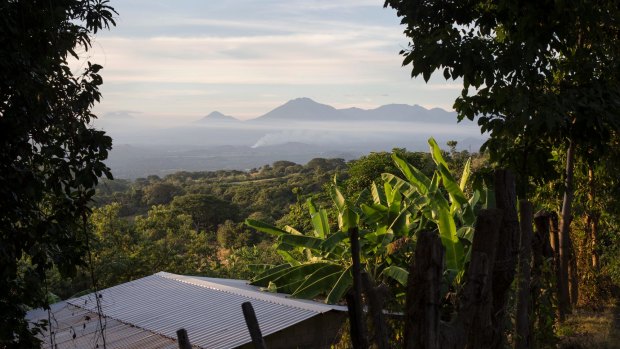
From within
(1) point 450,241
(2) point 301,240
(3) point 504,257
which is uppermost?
(3) point 504,257

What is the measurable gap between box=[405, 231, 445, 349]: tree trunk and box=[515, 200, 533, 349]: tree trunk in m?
1.56

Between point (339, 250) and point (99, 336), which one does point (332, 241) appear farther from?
point (99, 336)

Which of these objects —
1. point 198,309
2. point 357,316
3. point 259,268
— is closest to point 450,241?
point 198,309

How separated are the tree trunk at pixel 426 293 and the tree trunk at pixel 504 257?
3.07 feet

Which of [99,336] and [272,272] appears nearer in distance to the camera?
[99,336]

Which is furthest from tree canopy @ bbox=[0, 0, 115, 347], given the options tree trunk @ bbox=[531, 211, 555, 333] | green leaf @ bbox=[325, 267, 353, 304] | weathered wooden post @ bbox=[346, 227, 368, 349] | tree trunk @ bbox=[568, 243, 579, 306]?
tree trunk @ bbox=[568, 243, 579, 306]

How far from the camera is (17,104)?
3914mm

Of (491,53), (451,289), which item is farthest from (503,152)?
(451,289)

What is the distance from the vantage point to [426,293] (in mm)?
2875

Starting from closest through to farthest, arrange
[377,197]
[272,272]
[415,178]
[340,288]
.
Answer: [340,288] → [415,178] → [272,272] → [377,197]

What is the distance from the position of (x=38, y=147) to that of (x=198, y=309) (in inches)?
135

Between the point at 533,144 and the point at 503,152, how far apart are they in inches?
11.9

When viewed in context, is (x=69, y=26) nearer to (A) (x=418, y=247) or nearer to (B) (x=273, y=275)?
(A) (x=418, y=247)

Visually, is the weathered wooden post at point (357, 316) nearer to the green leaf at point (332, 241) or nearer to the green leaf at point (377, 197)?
the green leaf at point (332, 241)
